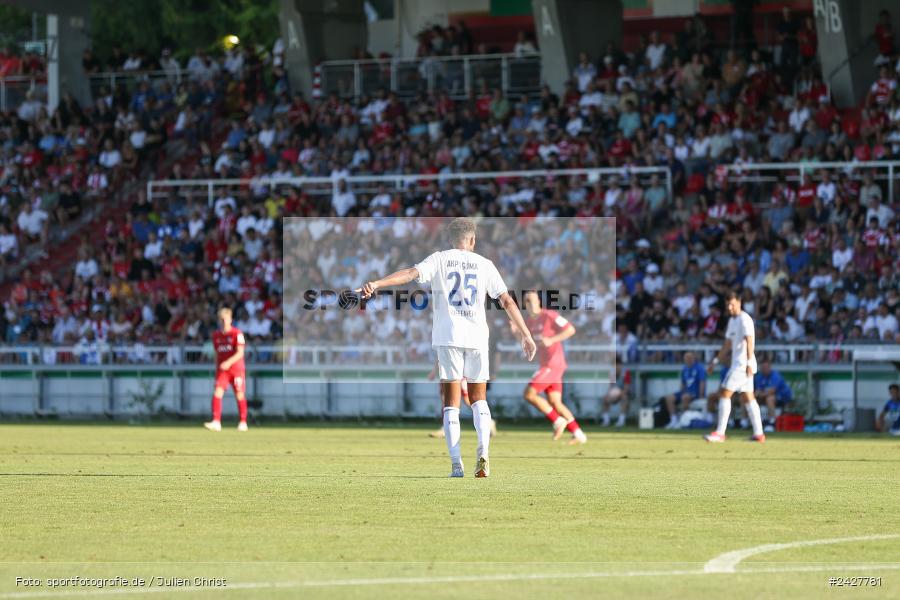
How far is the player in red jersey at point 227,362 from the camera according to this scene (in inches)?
1132

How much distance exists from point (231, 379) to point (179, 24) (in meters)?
27.9

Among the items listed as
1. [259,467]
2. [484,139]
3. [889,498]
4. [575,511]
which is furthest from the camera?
[484,139]

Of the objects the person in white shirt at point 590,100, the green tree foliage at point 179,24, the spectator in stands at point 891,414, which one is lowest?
the spectator in stands at point 891,414

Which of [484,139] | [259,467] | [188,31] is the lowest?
[259,467]

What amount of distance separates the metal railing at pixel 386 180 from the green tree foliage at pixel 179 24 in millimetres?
12174

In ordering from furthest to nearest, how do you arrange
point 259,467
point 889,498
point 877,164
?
point 877,164
point 259,467
point 889,498

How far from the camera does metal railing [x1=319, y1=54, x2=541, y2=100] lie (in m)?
42.2

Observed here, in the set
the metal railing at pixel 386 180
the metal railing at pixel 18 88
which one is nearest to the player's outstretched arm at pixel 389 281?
the metal railing at pixel 386 180

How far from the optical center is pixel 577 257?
33656mm

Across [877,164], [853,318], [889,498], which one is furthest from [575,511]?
[877,164]

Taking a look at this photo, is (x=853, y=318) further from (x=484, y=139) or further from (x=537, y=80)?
(x=537, y=80)

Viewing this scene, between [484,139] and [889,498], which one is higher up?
[484,139]

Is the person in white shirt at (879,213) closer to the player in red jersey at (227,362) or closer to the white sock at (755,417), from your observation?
the white sock at (755,417)

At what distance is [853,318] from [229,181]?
52.2 feet
